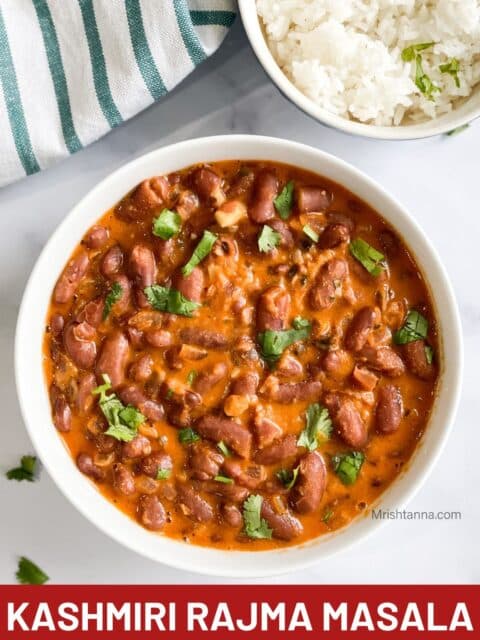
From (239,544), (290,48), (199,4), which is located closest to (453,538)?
(239,544)

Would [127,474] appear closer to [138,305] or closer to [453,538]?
[138,305]

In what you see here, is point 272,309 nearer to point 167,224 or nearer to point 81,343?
point 167,224

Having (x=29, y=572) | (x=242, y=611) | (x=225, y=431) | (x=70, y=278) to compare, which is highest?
(x=70, y=278)

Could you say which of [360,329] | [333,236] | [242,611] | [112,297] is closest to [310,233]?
[333,236]

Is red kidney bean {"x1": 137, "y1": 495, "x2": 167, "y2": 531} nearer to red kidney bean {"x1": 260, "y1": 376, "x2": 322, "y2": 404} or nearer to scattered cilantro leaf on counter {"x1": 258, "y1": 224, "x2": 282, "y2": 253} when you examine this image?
red kidney bean {"x1": 260, "y1": 376, "x2": 322, "y2": 404}

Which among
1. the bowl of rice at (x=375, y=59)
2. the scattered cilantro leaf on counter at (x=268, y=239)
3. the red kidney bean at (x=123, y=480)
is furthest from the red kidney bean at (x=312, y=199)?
the red kidney bean at (x=123, y=480)

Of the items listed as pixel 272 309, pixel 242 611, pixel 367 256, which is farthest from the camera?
pixel 242 611

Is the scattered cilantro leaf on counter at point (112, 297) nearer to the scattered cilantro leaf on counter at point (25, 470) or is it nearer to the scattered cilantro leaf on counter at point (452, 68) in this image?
the scattered cilantro leaf on counter at point (25, 470)
